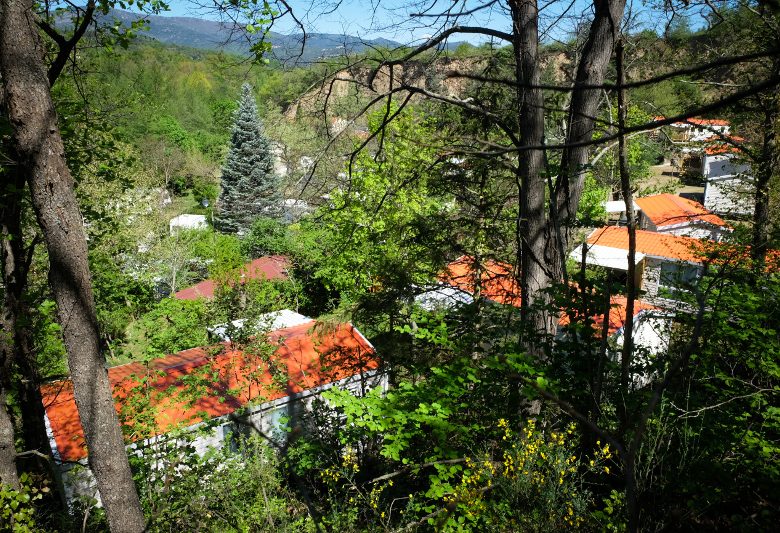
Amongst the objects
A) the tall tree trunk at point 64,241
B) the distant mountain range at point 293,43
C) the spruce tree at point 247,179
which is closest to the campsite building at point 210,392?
the tall tree trunk at point 64,241

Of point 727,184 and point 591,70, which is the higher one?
point 591,70

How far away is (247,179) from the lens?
3105 centimetres

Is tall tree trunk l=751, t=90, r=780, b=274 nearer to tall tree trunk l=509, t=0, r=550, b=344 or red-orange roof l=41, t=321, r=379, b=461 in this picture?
tall tree trunk l=509, t=0, r=550, b=344

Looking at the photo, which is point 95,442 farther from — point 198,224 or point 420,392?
point 198,224

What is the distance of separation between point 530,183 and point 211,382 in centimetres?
592

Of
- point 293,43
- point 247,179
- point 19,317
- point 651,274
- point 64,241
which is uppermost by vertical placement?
point 293,43

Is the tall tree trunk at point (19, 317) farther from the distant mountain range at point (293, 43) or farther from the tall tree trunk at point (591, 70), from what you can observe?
the tall tree trunk at point (591, 70)

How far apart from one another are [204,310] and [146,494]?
465 centimetres

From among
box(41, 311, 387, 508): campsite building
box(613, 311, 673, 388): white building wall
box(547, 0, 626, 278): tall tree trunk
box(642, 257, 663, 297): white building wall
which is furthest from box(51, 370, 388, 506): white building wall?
box(642, 257, 663, 297): white building wall

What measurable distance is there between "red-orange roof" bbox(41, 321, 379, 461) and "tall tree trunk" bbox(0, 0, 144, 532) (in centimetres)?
264

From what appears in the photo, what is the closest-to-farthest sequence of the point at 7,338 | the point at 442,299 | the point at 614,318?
the point at 7,338 < the point at 442,299 < the point at 614,318

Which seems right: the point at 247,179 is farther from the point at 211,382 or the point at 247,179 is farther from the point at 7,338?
the point at 7,338

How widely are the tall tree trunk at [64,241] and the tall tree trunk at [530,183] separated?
346 cm

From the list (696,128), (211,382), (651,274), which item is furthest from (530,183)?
(651,274)
